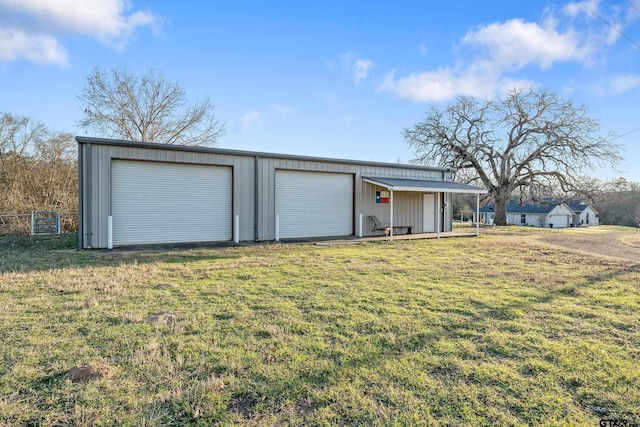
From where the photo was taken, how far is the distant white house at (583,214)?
176 ft

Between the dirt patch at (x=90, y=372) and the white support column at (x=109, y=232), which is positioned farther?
the white support column at (x=109, y=232)

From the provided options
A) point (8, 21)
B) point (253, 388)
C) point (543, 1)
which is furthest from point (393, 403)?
point (8, 21)

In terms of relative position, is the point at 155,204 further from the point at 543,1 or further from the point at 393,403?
the point at 543,1

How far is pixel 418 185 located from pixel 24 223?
60.0 ft

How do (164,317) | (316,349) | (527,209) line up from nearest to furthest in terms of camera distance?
(316,349), (164,317), (527,209)

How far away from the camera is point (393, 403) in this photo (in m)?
2.28

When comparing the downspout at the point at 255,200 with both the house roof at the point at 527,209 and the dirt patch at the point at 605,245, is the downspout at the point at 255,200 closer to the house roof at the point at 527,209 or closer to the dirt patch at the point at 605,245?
the dirt patch at the point at 605,245

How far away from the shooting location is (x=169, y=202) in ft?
37.8

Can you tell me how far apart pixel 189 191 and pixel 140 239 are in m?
2.15

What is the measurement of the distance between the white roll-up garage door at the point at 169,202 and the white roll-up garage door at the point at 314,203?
217 centimetres

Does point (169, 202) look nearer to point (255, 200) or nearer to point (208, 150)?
point (208, 150)

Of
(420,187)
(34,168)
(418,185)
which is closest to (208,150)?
(420,187)

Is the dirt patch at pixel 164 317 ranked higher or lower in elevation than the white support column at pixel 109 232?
lower

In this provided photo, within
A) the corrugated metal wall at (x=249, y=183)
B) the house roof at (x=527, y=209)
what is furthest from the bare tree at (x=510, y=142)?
the house roof at (x=527, y=209)
